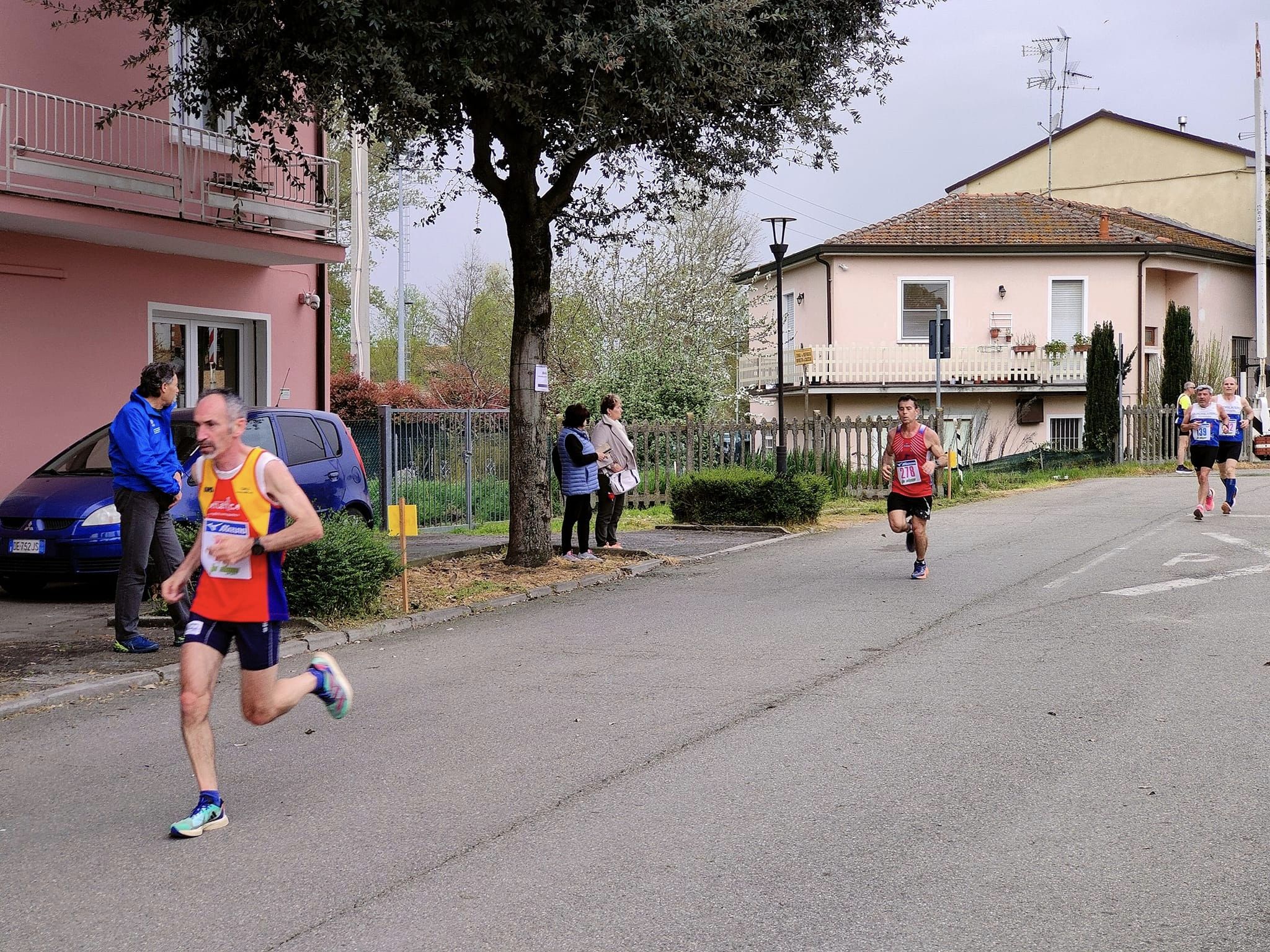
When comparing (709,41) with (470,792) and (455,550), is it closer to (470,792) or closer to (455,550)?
(455,550)

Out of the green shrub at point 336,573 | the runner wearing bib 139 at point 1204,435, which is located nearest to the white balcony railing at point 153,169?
the green shrub at point 336,573

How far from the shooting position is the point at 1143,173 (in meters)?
45.0

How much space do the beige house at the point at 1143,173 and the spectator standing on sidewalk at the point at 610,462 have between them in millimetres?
32559

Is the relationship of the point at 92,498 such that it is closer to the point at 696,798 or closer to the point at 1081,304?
the point at 696,798

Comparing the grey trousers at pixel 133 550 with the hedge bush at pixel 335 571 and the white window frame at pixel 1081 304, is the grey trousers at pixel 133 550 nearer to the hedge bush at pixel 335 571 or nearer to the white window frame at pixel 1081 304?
the hedge bush at pixel 335 571

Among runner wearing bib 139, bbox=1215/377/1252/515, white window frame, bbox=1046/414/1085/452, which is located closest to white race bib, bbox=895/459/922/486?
runner wearing bib 139, bbox=1215/377/1252/515

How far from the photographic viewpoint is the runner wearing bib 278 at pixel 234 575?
5477 mm

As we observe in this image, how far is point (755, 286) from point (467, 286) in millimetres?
19534

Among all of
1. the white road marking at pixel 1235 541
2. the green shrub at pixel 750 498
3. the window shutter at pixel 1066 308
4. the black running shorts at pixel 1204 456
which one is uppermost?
the window shutter at pixel 1066 308

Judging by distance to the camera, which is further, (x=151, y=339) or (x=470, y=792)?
(x=151, y=339)

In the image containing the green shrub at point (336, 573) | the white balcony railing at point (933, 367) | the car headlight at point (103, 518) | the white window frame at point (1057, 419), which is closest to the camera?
the green shrub at point (336, 573)

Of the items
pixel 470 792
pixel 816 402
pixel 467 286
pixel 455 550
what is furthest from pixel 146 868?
pixel 467 286

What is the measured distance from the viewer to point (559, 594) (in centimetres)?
1284

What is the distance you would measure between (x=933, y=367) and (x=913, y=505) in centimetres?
2253
